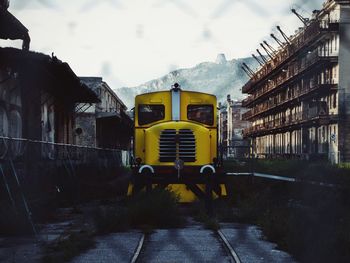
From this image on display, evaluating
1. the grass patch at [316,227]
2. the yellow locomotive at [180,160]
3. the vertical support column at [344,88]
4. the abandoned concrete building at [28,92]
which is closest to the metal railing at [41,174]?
the yellow locomotive at [180,160]

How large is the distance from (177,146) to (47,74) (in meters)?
3.46

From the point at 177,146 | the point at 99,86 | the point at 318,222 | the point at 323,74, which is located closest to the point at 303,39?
the point at 323,74

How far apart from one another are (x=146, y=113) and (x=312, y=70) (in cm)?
1137

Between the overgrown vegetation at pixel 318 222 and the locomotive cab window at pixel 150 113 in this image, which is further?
the locomotive cab window at pixel 150 113

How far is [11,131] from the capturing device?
14.9 m

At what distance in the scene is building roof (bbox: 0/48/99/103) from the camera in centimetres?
865

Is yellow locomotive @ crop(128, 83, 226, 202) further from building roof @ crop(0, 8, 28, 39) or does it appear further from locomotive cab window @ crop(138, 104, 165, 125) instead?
building roof @ crop(0, 8, 28, 39)

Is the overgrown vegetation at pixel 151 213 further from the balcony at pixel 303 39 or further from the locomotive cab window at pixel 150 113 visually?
the balcony at pixel 303 39

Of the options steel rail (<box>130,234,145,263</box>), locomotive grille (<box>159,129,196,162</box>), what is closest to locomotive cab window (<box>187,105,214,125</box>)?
locomotive grille (<box>159,129,196,162</box>)

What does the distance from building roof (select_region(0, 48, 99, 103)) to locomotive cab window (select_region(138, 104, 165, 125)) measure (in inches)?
77.5

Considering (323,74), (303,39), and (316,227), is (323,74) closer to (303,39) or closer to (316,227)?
(303,39)

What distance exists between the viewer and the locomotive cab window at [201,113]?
42.8 ft

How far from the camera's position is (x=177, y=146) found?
39.4 ft

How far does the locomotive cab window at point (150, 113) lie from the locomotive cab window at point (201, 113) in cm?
67
